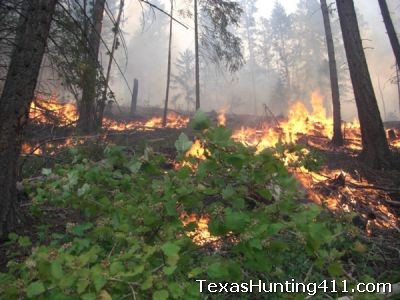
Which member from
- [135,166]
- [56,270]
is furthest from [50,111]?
[56,270]

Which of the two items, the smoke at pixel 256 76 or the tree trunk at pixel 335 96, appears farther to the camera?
the smoke at pixel 256 76

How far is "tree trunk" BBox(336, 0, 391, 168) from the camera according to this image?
27.3ft

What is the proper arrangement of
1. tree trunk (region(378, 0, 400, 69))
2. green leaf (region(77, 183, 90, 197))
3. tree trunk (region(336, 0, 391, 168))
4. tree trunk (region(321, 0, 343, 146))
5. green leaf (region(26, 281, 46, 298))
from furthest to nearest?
tree trunk (region(378, 0, 400, 69))
tree trunk (region(321, 0, 343, 146))
tree trunk (region(336, 0, 391, 168))
green leaf (region(77, 183, 90, 197))
green leaf (region(26, 281, 46, 298))

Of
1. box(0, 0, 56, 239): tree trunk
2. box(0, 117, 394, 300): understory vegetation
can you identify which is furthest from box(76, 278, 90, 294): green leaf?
box(0, 0, 56, 239): tree trunk

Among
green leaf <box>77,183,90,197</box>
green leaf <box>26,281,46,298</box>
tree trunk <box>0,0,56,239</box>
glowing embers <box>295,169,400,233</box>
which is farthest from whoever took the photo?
glowing embers <box>295,169,400,233</box>

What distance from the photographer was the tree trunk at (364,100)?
8312 millimetres

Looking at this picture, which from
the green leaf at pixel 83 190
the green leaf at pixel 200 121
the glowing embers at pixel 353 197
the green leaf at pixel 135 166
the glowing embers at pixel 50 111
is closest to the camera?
the green leaf at pixel 200 121

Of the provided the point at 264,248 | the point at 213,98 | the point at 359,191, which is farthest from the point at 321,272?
the point at 213,98

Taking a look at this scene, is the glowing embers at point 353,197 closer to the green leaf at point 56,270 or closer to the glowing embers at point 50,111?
the green leaf at point 56,270

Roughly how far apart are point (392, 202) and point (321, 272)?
111 inches

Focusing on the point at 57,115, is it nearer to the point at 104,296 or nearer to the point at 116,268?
the point at 116,268

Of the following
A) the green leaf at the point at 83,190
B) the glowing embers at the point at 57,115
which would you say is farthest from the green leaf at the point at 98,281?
the glowing embers at the point at 57,115

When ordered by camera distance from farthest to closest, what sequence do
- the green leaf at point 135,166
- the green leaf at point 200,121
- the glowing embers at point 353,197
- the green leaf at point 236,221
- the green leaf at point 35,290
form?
the glowing embers at point 353,197
the green leaf at point 135,166
the green leaf at point 200,121
the green leaf at point 236,221
the green leaf at point 35,290

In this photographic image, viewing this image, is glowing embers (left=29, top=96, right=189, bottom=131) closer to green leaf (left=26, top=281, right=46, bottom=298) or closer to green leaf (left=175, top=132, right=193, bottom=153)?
green leaf (left=175, top=132, right=193, bottom=153)
